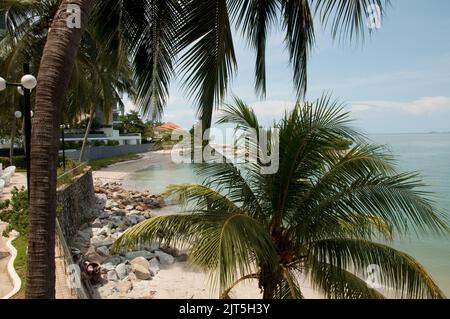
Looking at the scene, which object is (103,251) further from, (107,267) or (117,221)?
(117,221)

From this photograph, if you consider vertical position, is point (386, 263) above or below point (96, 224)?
above

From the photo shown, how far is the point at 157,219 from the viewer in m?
5.41

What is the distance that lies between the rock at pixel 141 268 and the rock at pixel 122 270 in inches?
8.8

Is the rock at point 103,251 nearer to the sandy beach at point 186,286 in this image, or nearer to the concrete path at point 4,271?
the sandy beach at point 186,286

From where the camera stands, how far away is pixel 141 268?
11242 mm

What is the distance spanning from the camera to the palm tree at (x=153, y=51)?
2.96 meters

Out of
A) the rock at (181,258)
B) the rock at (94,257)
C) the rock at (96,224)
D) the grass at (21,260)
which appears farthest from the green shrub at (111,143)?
the grass at (21,260)

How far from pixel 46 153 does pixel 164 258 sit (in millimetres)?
10210

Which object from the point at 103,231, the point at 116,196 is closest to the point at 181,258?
the point at 103,231

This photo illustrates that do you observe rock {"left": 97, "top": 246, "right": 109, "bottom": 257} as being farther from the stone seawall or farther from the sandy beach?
the sandy beach

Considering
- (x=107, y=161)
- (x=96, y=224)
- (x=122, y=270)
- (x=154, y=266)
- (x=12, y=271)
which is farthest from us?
(x=107, y=161)
